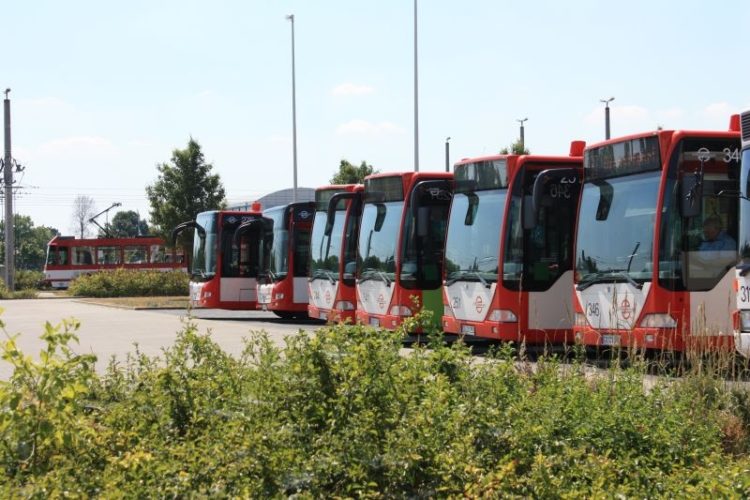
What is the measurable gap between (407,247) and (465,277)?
2.27 metres

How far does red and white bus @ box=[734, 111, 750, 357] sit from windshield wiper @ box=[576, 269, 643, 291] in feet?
5.86

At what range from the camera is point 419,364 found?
7.18 meters

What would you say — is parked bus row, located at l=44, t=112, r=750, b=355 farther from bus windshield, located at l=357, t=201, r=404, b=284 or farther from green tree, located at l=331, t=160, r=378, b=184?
green tree, located at l=331, t=160, r=378, b=184

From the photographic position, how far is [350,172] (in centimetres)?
4503

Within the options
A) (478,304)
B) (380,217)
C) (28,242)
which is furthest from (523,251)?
(28,242)

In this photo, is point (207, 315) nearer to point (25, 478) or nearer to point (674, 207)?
point (674, 207)

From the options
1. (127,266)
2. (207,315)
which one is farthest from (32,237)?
(207,315)

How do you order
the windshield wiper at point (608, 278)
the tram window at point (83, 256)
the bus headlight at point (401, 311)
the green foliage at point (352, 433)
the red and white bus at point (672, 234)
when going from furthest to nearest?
1. the tram window at point (83, 256)
2. the bus headlight at point (401, 311)
3. the windshield wiper at point (608, 278)
4. the red and white bus at point (672, 234)
5. the green foliage at point (352, 433)

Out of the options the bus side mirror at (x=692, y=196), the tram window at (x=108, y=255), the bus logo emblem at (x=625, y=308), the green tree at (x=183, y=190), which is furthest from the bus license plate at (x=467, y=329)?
the tram window at (x=108, y=255)

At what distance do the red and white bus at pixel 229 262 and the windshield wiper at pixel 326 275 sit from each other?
6.43 metres

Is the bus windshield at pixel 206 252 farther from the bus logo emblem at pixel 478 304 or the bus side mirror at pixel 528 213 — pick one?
the bus side mirror at pixel 528 213

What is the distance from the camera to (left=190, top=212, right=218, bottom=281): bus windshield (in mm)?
30703

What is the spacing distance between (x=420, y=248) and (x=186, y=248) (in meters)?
30.7

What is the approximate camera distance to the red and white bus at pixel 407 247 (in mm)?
Result: 19172
